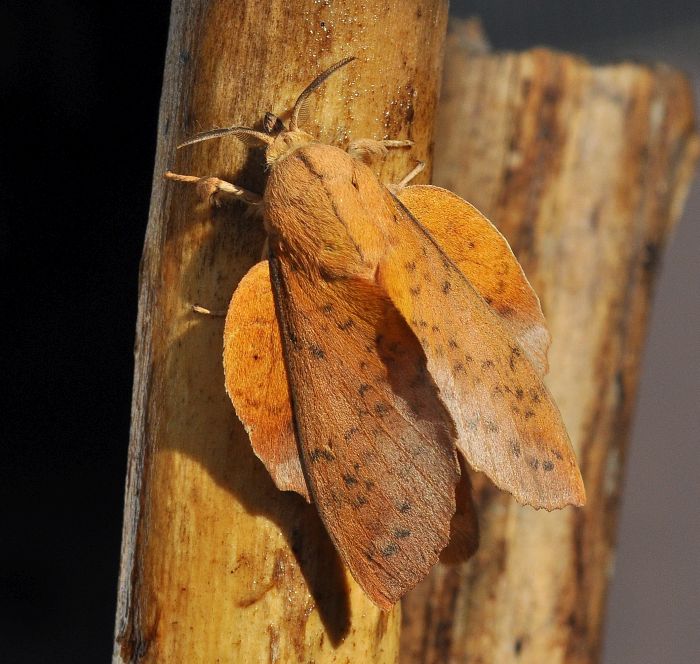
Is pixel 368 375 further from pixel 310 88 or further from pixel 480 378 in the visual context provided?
pixel 310 88

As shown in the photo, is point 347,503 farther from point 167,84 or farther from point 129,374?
point 129,374

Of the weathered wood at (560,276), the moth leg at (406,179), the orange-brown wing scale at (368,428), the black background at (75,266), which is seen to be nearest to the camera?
the orange-brown wing scale at (368,428)

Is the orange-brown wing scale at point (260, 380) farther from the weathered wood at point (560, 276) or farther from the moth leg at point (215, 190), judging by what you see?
the weathered wood at point (560, 276)

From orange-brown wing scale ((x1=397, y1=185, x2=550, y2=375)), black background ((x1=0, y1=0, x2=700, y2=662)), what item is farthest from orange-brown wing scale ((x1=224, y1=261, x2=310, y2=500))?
black background ((x1=0, y1=0, x2=700, y2=662))

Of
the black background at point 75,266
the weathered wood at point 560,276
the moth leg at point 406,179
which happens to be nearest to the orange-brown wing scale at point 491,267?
the moth leg at point 406,179

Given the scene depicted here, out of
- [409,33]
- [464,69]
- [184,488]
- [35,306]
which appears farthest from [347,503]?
[35,306]
